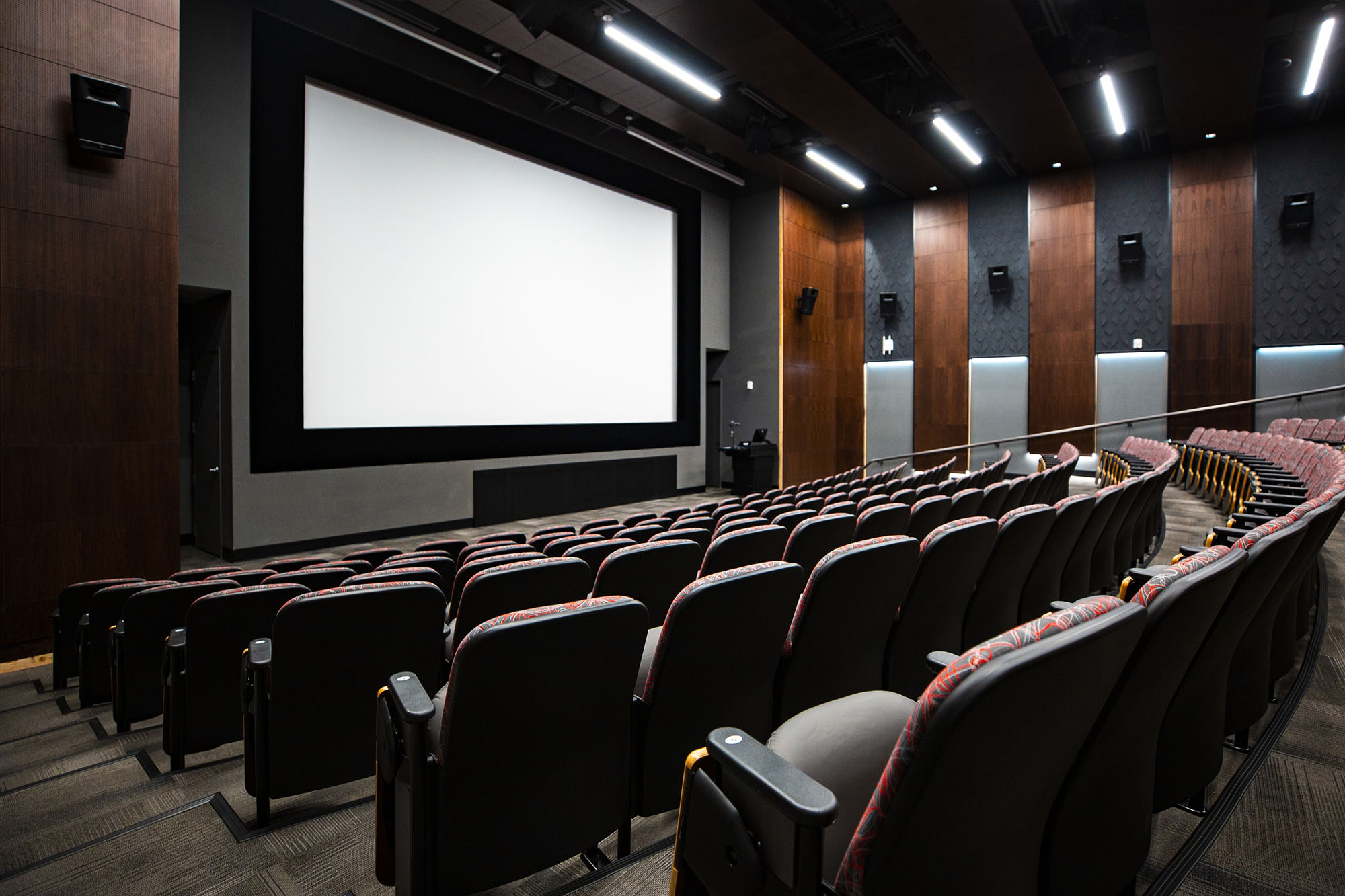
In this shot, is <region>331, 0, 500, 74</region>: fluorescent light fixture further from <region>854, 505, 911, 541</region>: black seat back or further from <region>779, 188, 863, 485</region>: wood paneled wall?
<region>854, 505, 911, 541</region>: black seat back

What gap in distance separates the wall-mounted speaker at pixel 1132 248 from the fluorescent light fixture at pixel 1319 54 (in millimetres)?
2167

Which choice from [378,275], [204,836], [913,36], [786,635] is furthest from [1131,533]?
[378,275]

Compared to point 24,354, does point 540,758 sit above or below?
below

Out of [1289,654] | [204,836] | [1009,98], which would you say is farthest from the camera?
[1009,98]

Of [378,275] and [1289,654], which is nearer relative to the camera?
[1289,654]

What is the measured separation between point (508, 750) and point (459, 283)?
22.0 ft

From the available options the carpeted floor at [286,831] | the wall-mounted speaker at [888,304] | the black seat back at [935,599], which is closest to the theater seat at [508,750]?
the carpeted floor at [286,831]

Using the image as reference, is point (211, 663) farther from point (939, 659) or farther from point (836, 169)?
point (836, 169)

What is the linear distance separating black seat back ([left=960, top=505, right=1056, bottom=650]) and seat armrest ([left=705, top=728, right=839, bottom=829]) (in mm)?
1349

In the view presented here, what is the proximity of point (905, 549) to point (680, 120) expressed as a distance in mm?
7897

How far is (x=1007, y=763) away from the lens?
729 millimetres

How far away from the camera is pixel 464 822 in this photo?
3.69 feet

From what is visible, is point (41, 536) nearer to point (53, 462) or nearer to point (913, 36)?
point (53, 462)

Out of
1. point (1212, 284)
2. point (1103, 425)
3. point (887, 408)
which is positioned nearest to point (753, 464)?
point (887, 408)
